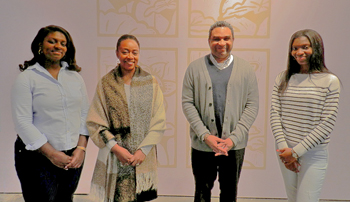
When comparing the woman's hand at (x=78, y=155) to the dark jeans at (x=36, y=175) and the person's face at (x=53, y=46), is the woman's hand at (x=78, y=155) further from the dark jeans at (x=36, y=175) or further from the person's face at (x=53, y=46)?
the person's face at (x=53, y=46)

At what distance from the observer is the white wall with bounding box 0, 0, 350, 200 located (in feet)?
10.1

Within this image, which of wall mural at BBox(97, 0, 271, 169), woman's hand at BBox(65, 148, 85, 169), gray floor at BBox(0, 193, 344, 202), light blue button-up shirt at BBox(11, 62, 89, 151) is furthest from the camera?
gray floor at BBox(0, 193, 344, 202)

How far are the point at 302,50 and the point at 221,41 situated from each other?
55 cm

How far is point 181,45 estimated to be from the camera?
313 cm

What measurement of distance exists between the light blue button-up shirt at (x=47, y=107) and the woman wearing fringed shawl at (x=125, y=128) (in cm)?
13

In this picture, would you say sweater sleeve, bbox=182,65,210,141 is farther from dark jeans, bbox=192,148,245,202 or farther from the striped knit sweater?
the striped knit sweater

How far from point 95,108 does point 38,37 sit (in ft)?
1.91

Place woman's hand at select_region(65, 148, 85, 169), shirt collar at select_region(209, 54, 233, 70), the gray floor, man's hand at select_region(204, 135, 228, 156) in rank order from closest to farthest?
woman's hand at select_region(65, 148, 85, 169)
man's hand at select_region(204, 135, 228, 156)
shirt collar at select_region(209, 54, 233, 70)
the gray floor

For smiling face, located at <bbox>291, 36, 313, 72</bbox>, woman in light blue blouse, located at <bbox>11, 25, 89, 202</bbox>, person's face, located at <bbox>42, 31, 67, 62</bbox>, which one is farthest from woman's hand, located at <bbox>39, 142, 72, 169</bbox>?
smiling face, located at <bbox>291, 36, 313, 72</bbox>

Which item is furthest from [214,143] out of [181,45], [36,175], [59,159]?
[181,45]

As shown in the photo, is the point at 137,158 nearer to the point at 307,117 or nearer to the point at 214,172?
the point at 214,172

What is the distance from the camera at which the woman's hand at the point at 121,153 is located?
79.9 inches

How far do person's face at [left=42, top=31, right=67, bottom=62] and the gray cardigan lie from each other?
903 mm

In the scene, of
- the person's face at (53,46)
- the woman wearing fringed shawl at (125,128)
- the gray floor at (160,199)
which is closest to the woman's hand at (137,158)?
the woman wearing fringed shawl at (125,128)
